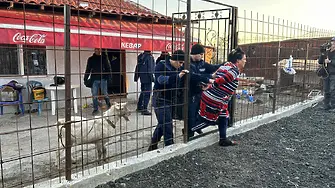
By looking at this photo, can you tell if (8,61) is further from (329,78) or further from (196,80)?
(329,78)

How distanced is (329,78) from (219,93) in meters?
5.11

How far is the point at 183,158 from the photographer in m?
4.09

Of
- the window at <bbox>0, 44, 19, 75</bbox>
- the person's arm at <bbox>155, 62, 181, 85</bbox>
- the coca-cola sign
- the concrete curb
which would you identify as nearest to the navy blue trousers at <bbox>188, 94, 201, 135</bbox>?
the concrete curb

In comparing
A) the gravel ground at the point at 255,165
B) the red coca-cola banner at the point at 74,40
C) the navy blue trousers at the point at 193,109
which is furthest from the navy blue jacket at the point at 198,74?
the gravel ground at the point at 255,165

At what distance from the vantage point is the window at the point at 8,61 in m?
7.59

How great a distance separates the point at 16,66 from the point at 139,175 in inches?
240

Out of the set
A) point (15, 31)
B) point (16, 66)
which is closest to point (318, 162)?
point (15, 31)

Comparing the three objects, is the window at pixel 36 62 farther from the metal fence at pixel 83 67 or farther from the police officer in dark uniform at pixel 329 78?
the police officer in dark uniform at pixel 329 78

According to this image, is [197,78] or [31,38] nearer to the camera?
[197,78]

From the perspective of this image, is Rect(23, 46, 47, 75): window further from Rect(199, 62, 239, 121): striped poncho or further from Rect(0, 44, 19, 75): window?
Rect(199, 62, 239, 121): striped poncho

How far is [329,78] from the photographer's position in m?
8.04

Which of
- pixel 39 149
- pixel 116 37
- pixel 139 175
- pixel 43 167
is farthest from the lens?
pixel 116 37

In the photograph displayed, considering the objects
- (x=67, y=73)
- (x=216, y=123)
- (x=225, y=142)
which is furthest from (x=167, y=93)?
(x=67, y=73)

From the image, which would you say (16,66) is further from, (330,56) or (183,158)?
(330,56)
